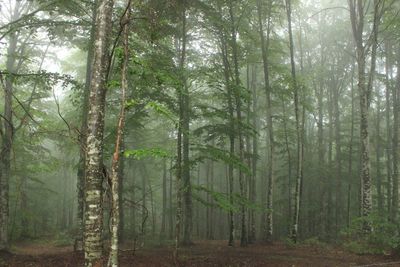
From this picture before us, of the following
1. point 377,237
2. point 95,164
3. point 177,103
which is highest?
point 177,103

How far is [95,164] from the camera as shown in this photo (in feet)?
22.2

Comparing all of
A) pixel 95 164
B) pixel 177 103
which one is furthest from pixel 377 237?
pixel 95 164

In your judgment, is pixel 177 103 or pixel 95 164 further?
pixel 177 103

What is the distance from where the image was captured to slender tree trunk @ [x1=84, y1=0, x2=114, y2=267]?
6609 mm

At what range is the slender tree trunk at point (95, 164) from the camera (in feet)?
21.7

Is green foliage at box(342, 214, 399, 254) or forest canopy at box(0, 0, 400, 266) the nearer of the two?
→ forest canopy at box(0, 0, 400, 266)

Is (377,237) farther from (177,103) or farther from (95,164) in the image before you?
(95,164)

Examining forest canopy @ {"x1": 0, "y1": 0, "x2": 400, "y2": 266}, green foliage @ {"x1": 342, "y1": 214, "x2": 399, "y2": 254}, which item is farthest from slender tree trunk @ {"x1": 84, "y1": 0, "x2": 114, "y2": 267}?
green foliage @ {"x1": 342, "y1": 214, "x2": 399, "y2": 254}

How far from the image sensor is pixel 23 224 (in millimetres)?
26875

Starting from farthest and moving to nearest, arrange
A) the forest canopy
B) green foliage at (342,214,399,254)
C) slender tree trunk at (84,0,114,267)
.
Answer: green foliage at (342,214,399,254)
the forest canopy
slender tree trunk at (84,0,114,267)

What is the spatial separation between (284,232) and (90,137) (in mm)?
30439

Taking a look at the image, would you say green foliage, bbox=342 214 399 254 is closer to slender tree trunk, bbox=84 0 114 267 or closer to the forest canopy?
the forest canopy

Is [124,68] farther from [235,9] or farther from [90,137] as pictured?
[235,9]

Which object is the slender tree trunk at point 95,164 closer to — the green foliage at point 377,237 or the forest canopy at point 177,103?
the forest canopy at point 177,103
